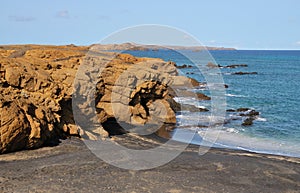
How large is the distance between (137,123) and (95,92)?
6350mm

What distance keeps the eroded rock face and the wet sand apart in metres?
1.55

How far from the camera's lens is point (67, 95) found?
2427 cm

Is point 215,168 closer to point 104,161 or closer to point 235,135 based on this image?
point 104,161

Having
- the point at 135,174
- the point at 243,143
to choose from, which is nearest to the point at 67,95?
the point at 135,174

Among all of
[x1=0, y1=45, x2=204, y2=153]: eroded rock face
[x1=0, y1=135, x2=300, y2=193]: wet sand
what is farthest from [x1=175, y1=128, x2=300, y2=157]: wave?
[x1=0, y1=45, x2=204, y2=153]: eroded rock face

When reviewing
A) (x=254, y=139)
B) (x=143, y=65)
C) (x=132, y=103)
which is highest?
(x=143, y=65)

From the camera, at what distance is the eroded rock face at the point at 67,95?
20.4 m

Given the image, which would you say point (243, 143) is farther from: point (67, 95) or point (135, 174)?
point (67, 95)

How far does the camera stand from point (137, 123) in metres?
31.6

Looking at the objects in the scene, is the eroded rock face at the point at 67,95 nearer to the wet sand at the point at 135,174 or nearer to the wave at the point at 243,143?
the wet sand at the point at 135,174

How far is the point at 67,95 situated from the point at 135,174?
8912 millimetres

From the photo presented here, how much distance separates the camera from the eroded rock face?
67.0ft

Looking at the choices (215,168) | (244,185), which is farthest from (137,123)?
(244,185)

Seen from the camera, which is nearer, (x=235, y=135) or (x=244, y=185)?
(x=244, y=185)
